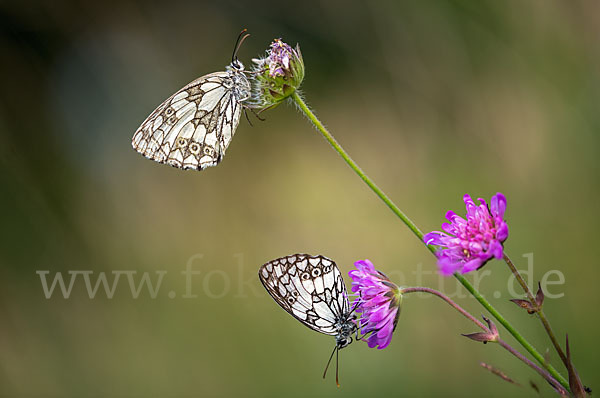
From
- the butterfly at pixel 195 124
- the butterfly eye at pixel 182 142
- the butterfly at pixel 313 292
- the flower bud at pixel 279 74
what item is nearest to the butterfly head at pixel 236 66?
the butterfly at pixel 195 124

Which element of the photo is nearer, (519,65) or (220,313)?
(519,65)

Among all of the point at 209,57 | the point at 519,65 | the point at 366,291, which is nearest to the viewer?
the point at 366,291

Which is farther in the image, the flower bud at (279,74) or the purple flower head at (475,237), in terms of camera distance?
the flower bud at (279,74)

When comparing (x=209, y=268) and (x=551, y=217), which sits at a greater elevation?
(x=209, y=268)

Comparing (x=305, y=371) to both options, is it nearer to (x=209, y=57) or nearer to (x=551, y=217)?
(x=551, y=217)

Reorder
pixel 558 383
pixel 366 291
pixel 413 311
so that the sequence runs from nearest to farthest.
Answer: pixel 558 383 < pixel 366 291 < pixel 413 311

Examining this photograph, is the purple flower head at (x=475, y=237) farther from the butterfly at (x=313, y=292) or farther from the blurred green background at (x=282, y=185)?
the blurred green background at (x=282, y=185)

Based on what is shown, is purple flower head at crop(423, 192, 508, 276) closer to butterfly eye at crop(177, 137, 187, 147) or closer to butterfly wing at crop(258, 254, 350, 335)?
butterfly wing at crop(258, 254, 350, 335)

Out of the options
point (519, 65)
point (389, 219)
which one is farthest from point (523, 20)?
point (389, 219)
